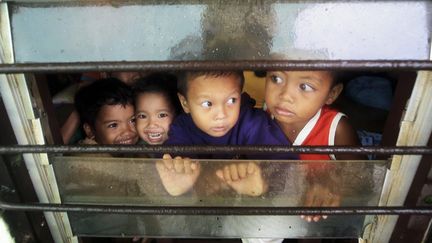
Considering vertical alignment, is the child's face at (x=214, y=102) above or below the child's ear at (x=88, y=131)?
above

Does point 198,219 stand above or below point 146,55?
below

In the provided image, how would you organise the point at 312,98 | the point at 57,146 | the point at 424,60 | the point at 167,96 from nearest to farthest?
1. the point at 424,60
2. the point at 57,146
3. the point at 312,98
4. the point at 167,96

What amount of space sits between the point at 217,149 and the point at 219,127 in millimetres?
223

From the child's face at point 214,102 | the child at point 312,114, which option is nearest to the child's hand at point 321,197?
the child at point 312,114

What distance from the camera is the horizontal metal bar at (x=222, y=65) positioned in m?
0.96

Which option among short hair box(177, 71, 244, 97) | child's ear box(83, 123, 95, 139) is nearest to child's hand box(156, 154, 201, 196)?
short hair box(177, 71, 244, 97)

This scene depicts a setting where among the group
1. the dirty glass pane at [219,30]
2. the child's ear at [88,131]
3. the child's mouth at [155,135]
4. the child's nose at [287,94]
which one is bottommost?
the child's mouth at [155,135]

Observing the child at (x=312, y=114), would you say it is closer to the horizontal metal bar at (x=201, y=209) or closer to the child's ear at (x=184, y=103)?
the horizontal metal bar at (x=201, y=209)

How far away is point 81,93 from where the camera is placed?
5.03 feet

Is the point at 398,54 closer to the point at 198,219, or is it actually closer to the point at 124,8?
the point at 124,8

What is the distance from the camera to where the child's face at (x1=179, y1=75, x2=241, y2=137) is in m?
1.27

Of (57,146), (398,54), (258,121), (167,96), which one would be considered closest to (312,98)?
(258,121)

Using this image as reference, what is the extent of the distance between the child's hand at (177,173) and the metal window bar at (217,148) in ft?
0.29

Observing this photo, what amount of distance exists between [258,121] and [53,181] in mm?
758
